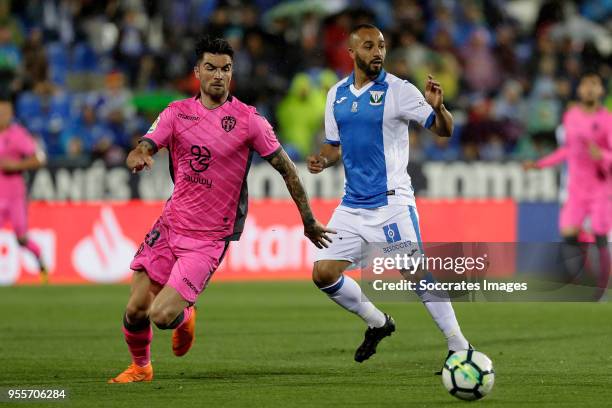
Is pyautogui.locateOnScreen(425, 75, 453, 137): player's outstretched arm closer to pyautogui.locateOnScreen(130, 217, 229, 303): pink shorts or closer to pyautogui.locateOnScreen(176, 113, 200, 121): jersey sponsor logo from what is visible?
pyautogui.locateOnScreen(176, 113, 200, 121): jersey sponsor logo

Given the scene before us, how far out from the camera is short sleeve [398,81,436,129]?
905 cm

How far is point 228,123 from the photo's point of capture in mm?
8773

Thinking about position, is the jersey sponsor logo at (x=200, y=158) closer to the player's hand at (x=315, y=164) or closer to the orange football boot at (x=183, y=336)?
the player's hand at (x=315, y=164)

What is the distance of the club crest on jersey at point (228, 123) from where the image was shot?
8773mm

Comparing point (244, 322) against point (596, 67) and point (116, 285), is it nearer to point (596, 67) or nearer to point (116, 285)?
point (116, 285)

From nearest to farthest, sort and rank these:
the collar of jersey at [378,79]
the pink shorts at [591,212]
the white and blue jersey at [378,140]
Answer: the white and blue jersey at [378,140] < the collar of jersey at [378,79] < the pink shorts at [591,212]

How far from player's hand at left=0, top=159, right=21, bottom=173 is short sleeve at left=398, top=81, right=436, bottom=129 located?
8.63 meters

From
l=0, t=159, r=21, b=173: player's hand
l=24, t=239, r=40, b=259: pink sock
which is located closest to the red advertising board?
l=24, t=239, r=40, b=259: pink sock

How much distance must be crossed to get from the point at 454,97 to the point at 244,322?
9.79m

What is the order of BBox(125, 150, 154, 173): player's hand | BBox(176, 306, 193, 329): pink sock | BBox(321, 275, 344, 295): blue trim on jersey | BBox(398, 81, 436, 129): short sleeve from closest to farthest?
BBox(125, 150, 154, 173): player's hand < BBox(176, 306, 193, 329): pink sock < BBox(398, 81, 436, 129): short sleeve < BBox(321, 275, 344, 295): blue trim on jersey

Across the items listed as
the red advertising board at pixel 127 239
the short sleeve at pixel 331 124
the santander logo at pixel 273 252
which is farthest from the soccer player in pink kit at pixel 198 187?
the santander logo at pixel 273 252

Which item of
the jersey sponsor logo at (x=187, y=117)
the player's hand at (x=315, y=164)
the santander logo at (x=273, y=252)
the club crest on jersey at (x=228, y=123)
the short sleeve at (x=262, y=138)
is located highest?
the jersey sponsor logo at (x=187, y=117)

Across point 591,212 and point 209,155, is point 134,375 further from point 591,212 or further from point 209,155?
point 591,212

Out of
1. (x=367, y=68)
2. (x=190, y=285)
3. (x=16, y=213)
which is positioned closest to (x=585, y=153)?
(x=367, y=68)
